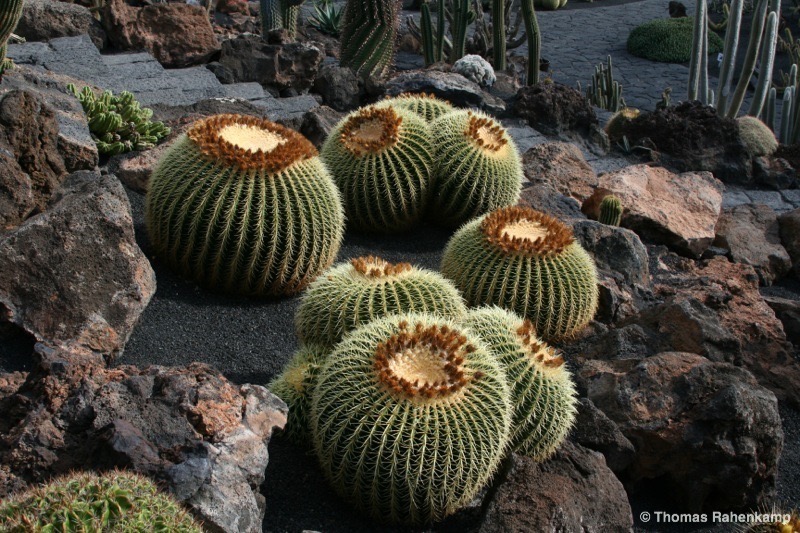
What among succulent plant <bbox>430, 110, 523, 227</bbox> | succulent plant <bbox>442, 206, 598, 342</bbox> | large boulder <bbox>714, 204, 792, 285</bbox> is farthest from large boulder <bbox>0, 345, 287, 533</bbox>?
large boulder <bbox>714, 204, 792, 285</bbox>

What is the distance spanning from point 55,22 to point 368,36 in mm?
3365

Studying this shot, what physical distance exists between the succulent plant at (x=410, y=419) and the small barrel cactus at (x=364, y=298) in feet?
1.53

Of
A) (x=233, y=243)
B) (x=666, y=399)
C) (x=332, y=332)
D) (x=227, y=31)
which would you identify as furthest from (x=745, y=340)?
(x=227, y=31)

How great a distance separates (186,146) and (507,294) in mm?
1960

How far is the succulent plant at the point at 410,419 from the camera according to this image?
3170 millimetres

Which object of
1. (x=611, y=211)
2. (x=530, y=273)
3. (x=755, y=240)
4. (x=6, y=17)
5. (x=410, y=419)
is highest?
(x=6, y=17)

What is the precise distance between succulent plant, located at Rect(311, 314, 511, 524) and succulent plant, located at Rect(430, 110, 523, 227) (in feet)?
8.49

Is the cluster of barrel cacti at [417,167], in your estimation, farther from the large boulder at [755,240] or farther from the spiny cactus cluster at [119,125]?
the large boulder at [755,240]

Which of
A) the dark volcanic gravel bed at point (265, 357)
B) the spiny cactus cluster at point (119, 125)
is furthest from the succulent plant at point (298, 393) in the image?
the spiny cactus cluster at point (119, 125)

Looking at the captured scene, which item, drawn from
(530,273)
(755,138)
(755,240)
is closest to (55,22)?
(530,273)

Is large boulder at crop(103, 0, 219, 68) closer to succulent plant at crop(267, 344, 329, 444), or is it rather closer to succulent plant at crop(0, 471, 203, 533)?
succulent plant at crop(267, 344, 329, 444)

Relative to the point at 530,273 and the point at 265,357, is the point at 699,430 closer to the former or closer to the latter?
the point at 530,273

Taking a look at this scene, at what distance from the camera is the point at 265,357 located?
4.50 metres

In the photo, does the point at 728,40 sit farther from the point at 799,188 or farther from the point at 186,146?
the point at 186,146
